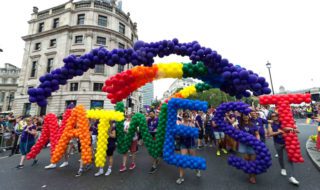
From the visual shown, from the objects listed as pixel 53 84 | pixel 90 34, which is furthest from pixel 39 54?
pixel 53 84

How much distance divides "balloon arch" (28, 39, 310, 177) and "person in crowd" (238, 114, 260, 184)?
27 centimetres

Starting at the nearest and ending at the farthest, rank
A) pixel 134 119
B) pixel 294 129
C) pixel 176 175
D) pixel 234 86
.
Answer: pixel 294 129 < pixel 176 175 < pixel 234 86 < pixel 134 119

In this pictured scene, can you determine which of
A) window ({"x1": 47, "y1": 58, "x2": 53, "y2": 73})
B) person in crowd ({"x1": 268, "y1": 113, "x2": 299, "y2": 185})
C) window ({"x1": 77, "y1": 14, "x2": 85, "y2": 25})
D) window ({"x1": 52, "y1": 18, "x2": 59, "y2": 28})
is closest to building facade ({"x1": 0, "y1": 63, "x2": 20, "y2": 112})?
window ({"x1": 47, "y1": 58, "x2": 53, "y2": 73})

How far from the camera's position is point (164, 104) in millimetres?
5551

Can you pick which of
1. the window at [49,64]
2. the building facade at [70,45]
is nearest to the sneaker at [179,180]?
the building facade at [70,45]

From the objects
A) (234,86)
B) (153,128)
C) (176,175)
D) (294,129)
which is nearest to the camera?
(294,129)

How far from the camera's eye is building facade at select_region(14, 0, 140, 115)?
22.5 meters

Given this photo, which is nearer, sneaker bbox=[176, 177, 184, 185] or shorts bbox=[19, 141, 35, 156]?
sneaker bbox=[176, 177, 184, 185]

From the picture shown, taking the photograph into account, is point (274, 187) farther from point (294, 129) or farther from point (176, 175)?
point (176, 175)

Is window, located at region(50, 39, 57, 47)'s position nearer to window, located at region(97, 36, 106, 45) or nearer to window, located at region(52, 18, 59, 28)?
window, located at region(52, 18, 59, 28)

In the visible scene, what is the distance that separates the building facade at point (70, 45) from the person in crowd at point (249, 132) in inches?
806

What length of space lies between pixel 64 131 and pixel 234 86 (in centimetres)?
619

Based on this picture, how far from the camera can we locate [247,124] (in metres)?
5.05

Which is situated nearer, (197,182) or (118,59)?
(197,182)
